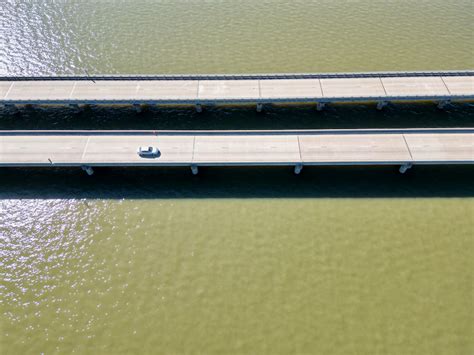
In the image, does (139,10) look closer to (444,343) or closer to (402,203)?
(402,203)

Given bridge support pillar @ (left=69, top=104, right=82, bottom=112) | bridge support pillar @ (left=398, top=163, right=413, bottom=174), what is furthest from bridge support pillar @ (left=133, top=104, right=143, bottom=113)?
bridge support pillar @ (left=398, top=163, right=413, bottom=174)

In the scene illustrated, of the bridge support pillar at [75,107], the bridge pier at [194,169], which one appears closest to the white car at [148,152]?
the bridge pier at [194,169]

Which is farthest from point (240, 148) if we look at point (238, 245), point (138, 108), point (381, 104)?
point (381, 104)

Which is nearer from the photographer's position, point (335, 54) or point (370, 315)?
point (370, 315)

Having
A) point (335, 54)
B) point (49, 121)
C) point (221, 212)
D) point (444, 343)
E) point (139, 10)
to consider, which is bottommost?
point (444, 343)

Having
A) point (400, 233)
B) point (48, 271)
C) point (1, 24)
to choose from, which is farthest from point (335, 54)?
point (1, 24)

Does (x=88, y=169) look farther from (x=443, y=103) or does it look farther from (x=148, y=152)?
(x=443, y=103)

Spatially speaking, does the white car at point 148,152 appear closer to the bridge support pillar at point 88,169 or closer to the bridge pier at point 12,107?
the bridge support pillar at point 88,169
